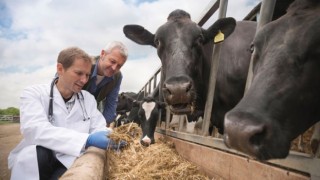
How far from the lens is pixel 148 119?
5.98m

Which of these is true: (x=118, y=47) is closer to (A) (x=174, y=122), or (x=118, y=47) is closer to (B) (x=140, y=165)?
(B) (x=140, y=165)

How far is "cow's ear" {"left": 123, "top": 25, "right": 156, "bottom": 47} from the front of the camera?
14.2ft

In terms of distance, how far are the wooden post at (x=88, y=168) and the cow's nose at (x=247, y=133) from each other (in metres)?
0.89

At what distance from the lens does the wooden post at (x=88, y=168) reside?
1801 mm

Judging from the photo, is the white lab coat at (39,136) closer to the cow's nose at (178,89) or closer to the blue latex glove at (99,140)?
the blue latex glove at (99,140)

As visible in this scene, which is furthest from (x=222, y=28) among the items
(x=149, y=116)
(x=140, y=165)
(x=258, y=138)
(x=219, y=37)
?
(x=149, y=116)

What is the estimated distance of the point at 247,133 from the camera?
1.35 m

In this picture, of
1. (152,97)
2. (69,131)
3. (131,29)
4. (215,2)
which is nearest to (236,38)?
(215,2)

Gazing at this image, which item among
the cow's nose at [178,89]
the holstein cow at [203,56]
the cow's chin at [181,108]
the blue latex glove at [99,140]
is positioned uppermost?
the holstein cow at [203,56]

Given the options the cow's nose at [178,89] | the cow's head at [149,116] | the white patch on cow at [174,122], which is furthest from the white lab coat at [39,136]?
the white patch on cow at [174,122]

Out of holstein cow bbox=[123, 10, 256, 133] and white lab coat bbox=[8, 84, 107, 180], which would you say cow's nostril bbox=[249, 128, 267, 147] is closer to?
white lab coat bbox=[8, 84, 107, 180]

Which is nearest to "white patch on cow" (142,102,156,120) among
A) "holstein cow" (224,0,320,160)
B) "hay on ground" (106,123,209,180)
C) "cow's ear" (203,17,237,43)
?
"hay on ground" (106,123,209,180)

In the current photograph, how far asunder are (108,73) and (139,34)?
27.0 inches

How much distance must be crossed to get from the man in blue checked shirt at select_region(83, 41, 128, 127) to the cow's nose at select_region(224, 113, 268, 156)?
291 cm
